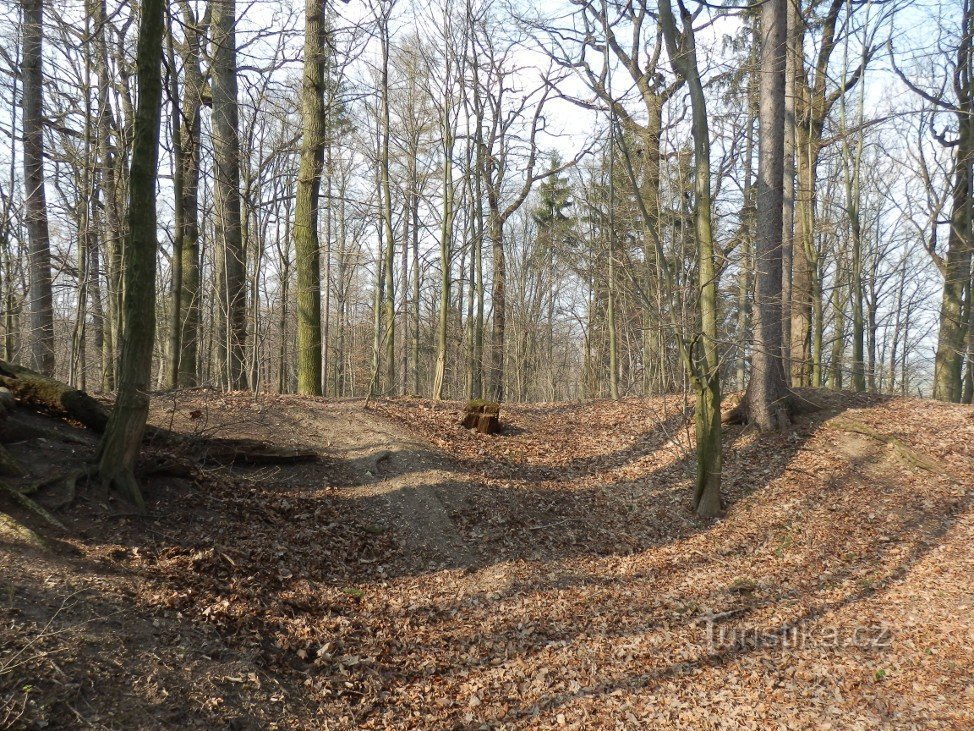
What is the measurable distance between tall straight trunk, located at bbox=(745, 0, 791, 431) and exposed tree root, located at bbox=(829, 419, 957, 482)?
896 mm

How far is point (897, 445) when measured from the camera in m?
9.71

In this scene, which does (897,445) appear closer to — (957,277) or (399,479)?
(399,479)

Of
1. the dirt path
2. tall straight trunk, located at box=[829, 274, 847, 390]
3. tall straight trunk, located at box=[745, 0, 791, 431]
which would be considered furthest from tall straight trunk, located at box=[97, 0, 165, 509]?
tall straight trunk, located at box=[829, 274, 847, 390]

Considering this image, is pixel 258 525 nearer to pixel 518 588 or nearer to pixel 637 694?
pixel 518 588

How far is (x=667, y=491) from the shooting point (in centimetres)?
948

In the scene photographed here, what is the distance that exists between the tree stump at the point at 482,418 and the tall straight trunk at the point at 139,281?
21.0 feet

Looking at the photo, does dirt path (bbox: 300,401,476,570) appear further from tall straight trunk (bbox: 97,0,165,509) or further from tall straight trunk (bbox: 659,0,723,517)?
tall straight trunk (bbox: 659,0,723,517)

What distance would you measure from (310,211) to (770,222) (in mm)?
8621

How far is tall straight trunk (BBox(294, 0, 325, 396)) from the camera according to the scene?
12242mm

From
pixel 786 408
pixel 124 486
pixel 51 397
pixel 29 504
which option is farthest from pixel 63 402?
pixel 786 408

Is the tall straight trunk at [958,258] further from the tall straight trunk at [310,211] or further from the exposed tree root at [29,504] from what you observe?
the exposed tree root at [29,504]

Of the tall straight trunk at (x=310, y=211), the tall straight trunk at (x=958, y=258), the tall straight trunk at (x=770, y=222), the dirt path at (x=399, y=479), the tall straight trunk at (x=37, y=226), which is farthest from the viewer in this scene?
the tall straight trunk at (x=958, y=258)

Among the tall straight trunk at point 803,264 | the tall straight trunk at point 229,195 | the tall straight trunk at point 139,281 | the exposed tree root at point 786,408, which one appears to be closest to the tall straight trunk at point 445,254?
the tall straight trunk at point 229,195

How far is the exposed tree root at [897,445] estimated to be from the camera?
30.2ft
